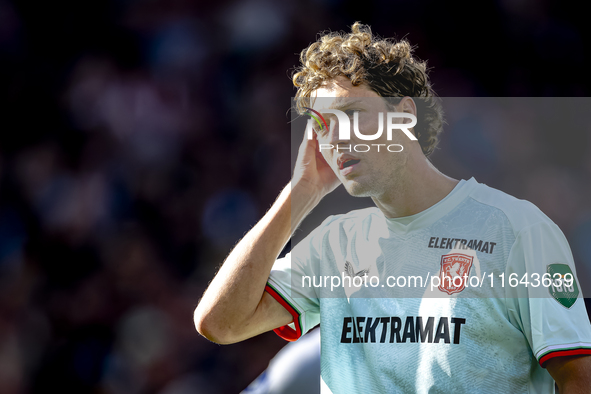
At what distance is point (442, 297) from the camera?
1574mm

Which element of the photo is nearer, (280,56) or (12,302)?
(12,302)

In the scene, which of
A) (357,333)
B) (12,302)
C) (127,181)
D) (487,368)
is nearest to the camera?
(487,368)

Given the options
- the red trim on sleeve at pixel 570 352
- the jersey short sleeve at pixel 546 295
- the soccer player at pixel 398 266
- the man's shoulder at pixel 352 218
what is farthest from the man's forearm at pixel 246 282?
the red trim on sleeve at pixel 570 352

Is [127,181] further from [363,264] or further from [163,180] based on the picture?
[363,264]

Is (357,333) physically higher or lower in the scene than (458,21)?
lower

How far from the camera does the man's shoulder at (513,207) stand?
1477 mm

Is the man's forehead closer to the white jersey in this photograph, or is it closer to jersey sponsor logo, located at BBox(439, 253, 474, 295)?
the white jersey

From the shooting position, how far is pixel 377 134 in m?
1.74

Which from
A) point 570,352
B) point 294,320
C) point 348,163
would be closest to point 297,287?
point 294,320

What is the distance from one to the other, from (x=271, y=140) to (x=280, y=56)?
2.10 feet

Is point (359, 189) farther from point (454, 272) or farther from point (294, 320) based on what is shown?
point (294, 320)

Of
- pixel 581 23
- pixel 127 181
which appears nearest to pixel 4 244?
pixel 127 181

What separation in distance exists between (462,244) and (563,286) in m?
0.31

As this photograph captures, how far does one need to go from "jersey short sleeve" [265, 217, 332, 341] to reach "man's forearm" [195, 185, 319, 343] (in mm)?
73
